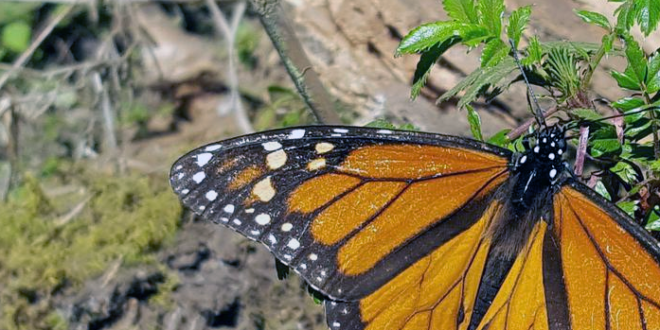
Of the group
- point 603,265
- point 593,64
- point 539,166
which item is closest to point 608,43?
point 593,64

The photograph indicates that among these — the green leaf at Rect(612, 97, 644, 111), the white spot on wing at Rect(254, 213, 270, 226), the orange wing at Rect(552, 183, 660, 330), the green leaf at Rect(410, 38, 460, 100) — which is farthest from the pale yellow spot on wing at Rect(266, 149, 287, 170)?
the green leaf at Rect(612, 97, 644, 111)

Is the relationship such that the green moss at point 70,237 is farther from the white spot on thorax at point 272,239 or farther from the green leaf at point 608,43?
the green leaf at point 608,43

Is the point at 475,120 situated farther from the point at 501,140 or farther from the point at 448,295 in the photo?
the point at 448,295

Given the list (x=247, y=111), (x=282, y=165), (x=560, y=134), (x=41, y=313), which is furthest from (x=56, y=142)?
(x=560, y=134)

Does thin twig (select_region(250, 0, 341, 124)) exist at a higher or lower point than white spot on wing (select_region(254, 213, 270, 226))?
higher

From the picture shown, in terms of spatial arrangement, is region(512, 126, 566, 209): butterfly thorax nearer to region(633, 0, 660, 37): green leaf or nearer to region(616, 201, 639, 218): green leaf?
Result: region(616, 201, 639, 218): green leaf

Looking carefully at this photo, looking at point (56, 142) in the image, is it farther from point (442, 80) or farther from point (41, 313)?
point (442, 80)

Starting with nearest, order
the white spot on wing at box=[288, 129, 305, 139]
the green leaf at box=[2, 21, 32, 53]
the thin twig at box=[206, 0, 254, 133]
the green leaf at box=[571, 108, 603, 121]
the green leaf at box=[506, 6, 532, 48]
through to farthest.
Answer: the green leaf at box=[571, 108, 603, 121] < the green leaf at box=[506, 6, 532, 48] < the white spot on wing at box=[288, 129, 305, 139] < the thin twig at box=[206, 0, 254, 133] < the green leaf at box=[2, 21, 32, 53]
